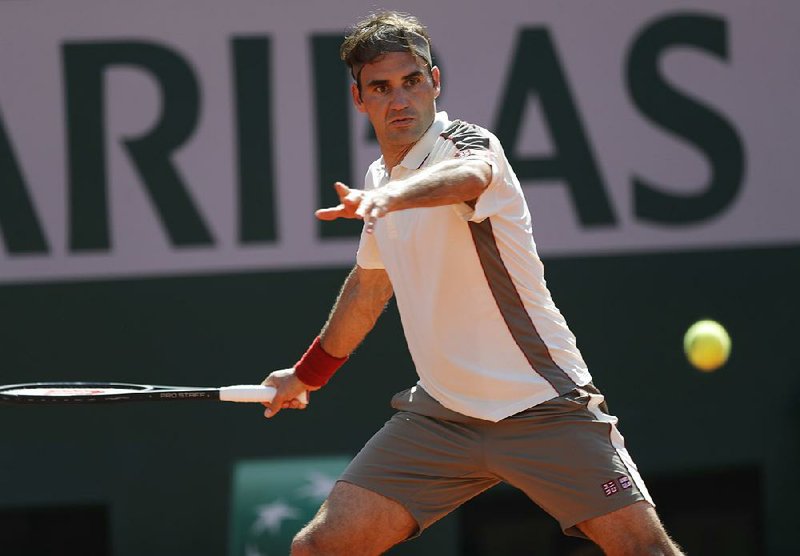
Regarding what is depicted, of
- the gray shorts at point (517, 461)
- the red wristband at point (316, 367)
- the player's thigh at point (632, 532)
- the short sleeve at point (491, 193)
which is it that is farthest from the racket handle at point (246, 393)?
the player's thigh at point (632, 532)

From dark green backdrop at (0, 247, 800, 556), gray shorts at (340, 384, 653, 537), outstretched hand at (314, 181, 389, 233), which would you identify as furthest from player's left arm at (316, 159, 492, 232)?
dark green backdrop at (0, 247, 800, 556)

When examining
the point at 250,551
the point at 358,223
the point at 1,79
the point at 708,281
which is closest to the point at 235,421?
the point at 250,551

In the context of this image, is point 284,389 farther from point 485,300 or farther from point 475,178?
point 475,178

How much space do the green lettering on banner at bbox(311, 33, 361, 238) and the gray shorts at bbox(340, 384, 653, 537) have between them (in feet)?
7.57

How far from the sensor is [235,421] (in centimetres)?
621

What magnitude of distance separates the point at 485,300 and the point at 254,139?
259 centimetres

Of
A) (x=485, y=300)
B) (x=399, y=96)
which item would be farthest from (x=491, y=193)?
(x=399, y=96)

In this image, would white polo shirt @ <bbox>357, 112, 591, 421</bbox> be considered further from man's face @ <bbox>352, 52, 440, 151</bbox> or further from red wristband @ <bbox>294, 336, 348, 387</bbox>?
red wristband @ <bbox>294, 336, 348, 387</bbox>

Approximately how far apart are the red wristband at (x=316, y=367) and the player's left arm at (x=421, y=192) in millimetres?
876

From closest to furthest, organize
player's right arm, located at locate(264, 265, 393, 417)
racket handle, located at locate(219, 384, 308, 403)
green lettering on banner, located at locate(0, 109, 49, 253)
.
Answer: racket handle, located at locate(219, 384, 308, 403) → player's right arm, located at locate(264, 265, 393, 417) → green lettering on banner, located at locate(0, 109, 49, 253)

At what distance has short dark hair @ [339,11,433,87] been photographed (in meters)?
3.99

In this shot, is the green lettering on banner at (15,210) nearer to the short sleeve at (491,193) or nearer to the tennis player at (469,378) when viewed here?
the tennis player at (469,378)

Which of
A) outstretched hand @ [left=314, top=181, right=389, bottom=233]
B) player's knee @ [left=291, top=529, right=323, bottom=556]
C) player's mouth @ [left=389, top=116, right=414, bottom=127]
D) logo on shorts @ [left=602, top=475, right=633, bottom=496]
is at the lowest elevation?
player's knee @ [left=291, top=529, right=323, bottom=556]

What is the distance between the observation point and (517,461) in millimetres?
3859
